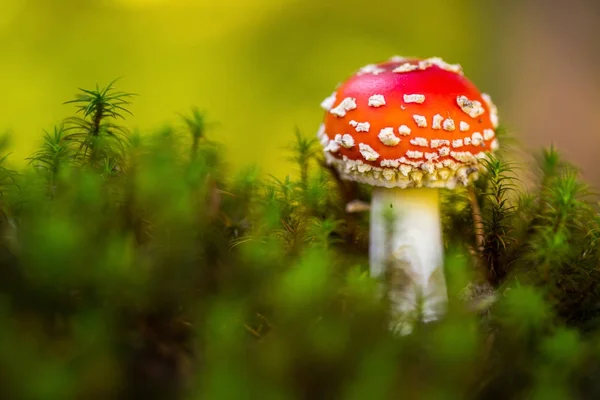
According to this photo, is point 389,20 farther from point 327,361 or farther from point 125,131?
point 327,361

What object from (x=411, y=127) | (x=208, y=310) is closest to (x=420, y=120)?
(x=411, y=127)

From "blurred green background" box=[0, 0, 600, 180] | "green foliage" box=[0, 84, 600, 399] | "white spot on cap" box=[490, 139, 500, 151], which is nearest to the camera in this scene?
"green foliage" box=[0, 84, 600, 399]

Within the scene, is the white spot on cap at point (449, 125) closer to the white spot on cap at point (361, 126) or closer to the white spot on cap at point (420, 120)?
the white spot on cap at point (420, 120)

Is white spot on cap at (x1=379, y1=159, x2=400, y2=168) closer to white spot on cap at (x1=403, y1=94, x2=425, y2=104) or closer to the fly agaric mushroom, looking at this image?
the fly agaric mushroom

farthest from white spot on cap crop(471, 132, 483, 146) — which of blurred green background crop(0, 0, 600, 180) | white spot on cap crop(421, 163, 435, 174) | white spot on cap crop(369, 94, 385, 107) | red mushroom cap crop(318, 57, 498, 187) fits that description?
blurred green background crop(0, 0, 600, 180)

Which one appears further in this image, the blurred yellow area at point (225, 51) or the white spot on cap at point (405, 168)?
the blurred yellow area at point (225, 51)

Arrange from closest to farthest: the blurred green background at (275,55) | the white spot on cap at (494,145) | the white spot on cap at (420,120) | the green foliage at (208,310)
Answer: the green foliage at (208,310) → the white spot on cap at (420,120) → the white spot on cap at (494,145) → the blurred green background at (275,55)

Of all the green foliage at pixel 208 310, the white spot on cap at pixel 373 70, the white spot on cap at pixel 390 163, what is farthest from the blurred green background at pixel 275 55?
the green foliage at pixel 208 310
